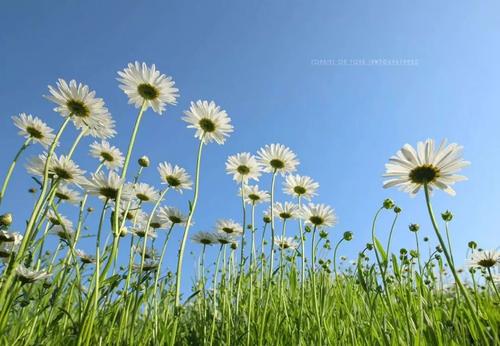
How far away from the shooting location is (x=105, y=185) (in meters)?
2.26

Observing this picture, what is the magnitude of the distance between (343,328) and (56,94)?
91.4 inches

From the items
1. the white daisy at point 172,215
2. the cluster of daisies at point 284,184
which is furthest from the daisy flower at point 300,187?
the white daisy at point 172,215

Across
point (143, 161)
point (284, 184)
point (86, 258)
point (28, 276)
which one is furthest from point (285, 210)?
point (28, 276)

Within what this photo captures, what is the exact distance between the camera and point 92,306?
158 cm

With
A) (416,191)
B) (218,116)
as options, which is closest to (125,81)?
(218,116)

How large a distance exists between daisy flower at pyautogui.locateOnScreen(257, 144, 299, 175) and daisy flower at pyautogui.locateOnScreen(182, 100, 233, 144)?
66cm

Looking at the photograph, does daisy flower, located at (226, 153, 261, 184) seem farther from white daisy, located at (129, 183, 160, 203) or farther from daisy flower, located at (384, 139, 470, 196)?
daisy flower, located at (384, 139, 470, 196)

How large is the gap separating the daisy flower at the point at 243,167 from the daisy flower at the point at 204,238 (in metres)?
0.56

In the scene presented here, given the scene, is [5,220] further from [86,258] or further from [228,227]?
[228,227]

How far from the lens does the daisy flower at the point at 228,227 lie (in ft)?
12.5

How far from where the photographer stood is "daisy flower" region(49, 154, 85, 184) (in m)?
2.25

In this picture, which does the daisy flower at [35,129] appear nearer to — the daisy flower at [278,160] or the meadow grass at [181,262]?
the meadow grass at [181,262]

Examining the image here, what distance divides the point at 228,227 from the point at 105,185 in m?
1.75

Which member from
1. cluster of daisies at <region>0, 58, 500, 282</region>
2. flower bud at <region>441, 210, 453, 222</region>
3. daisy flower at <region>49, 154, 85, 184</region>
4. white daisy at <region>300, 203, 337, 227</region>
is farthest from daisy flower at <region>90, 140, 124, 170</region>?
flower bud at <region>441, 210, 453, 222</region>
